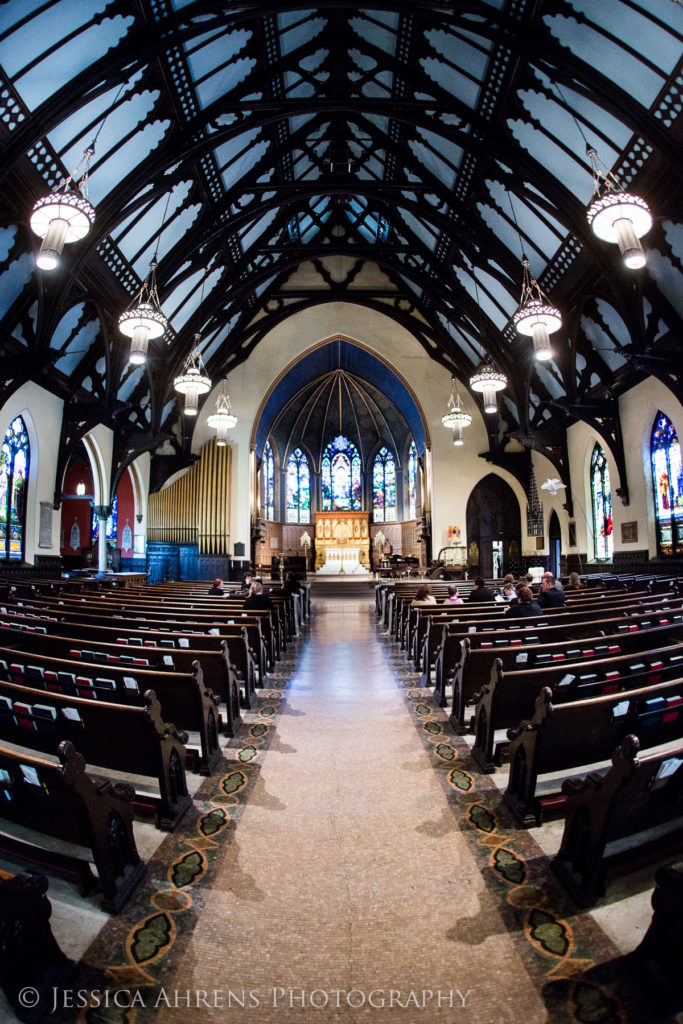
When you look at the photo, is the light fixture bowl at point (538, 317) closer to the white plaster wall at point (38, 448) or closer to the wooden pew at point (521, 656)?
the wooden pew at point (521, 656)

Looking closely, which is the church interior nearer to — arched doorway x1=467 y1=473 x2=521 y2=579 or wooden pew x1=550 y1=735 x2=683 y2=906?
wooden pew x1=550 y1=735 x2=683 y2=906

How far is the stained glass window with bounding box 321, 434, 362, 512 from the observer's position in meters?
28.3

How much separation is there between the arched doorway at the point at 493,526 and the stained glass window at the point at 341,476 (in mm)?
9028

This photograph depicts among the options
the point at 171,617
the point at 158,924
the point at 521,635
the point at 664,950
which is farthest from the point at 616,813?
the point at 171,617

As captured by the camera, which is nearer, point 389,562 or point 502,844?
point 502,844

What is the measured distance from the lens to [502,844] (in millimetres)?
2619

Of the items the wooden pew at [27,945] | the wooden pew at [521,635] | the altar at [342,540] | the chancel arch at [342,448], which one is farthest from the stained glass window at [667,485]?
the altar at [342,540]

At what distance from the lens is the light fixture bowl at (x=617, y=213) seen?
6.62 meters

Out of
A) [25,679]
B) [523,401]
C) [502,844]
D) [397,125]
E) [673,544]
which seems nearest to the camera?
[502,844]

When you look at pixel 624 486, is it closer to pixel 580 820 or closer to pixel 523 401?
pixel 523 401

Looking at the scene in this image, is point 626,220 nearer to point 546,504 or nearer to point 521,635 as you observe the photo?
point 521,635

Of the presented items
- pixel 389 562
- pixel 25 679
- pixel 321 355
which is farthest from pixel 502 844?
pixel 321 355

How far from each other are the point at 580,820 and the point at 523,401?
15.1 meters

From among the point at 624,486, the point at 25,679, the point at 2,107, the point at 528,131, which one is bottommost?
the point at 25,679
